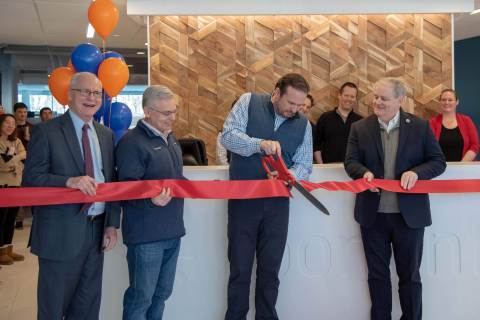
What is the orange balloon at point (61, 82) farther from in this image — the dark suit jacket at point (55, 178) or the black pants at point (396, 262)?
the black pants at point (396, 262)

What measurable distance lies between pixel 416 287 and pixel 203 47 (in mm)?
4414

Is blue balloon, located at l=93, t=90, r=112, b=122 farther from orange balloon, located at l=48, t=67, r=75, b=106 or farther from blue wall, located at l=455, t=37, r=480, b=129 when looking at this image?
blue wall, located at l=455, t=37, r=480, b=129

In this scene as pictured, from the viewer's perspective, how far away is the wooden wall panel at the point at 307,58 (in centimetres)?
639

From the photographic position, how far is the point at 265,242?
2.87 meters

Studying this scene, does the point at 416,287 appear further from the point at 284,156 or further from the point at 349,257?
the point at 284,156

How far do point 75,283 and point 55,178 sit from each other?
21.4 inches

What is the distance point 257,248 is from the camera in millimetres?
2928

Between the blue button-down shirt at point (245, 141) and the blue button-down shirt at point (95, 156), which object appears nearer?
the blue button-down shirt at point (95, 156)

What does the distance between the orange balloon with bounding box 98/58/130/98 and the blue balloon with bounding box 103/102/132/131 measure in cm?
13

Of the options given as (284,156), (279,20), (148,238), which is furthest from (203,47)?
(148,238)

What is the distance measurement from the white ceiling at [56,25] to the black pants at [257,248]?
4587 millimetres

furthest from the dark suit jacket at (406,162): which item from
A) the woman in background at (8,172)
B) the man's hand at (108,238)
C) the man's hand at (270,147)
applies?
the woman in background at (8,172)

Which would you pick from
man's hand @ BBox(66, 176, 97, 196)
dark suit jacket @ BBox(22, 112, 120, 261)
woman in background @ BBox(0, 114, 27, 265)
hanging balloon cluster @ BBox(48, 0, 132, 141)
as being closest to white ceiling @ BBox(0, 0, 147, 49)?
woman in background @ BBox(0, 114, 27, 265)

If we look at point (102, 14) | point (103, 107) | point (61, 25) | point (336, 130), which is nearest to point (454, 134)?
point (336, 130)
